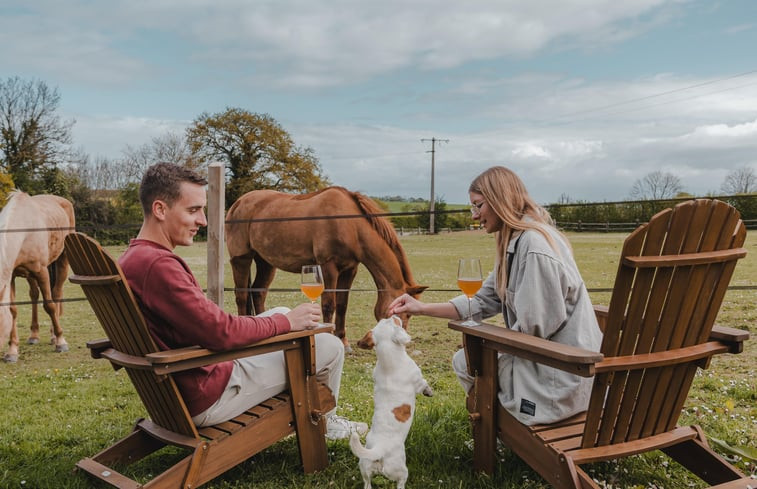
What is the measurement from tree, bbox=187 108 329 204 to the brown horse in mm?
27640

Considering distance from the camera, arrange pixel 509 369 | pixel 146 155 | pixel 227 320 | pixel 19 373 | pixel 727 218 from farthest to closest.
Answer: pixel 146 155, pixel 19 373, pixel 509 369, pixel 227 320, pixel 727 218

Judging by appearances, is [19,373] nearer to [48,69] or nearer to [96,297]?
[96,297]

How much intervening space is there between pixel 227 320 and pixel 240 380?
17.6 inches

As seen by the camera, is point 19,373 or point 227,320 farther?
point 19,373

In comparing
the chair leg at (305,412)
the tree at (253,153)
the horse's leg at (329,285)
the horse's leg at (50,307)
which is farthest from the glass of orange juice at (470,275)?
the tree at (253,153)

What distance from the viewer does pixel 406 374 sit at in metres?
2.88

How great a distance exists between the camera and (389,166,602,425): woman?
9.09ft

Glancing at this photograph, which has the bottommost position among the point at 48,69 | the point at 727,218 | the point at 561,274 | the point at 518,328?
the point at 518,328

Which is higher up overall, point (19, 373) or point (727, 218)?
point (727, 218)

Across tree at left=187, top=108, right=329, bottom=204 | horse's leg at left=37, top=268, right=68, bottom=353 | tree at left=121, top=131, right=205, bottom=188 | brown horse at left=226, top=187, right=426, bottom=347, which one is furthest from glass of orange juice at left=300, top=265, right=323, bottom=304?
tree at left=121, top=131, right=205, bottom=188

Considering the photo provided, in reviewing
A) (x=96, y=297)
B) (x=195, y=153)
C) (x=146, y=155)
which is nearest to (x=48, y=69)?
(x=146, y=155)

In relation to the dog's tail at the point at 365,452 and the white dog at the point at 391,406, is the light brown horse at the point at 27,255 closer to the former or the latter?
the white dog at the point at 391,406

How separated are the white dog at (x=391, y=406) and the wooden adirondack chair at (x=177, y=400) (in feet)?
1.51

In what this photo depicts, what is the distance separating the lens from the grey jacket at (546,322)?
2.76 m
